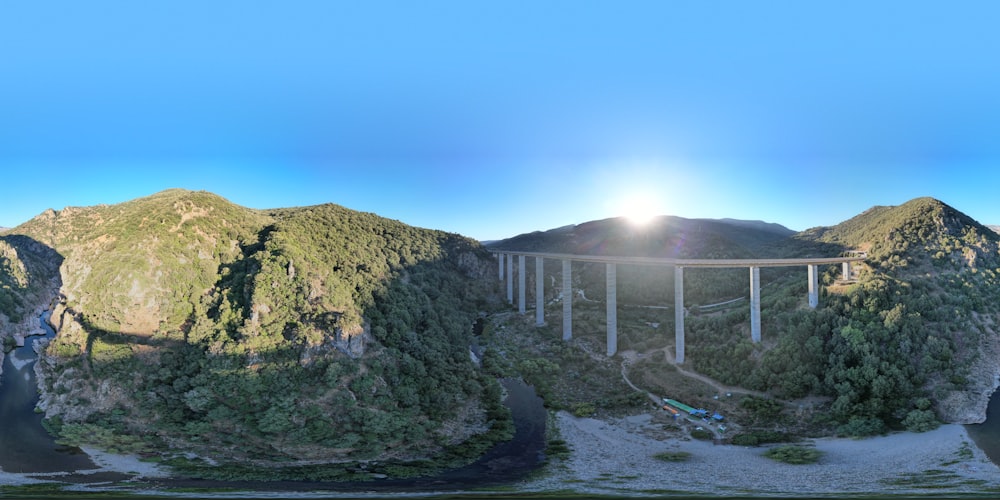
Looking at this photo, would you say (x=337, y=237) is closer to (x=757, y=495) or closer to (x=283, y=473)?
(x=283, y=473)

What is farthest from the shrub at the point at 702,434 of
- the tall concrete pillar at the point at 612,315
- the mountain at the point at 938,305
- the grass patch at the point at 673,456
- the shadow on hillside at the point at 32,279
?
the shadow on hillside at the point at 32,279

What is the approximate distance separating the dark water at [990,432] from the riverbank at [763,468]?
524 millimetres

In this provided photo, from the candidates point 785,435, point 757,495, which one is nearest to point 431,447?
point 757,495

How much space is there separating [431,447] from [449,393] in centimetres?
838

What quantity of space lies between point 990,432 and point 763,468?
18.5 metres

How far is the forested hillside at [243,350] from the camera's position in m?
32.2

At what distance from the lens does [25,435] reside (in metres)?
31.4

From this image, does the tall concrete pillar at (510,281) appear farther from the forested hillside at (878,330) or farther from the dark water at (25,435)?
the dark water at (25,435)

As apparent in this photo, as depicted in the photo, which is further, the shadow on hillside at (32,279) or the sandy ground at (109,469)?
the shadow on hillside at (32,279)

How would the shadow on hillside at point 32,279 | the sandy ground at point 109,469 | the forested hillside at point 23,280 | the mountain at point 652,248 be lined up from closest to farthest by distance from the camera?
the sandy ground at point 109,469, the forested hillside at point 23,280, the shadow on hillside at point 32,279, the mountain at point 652,248

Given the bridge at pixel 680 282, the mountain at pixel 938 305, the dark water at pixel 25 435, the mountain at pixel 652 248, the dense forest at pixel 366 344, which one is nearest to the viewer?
the dark water at pixel 25 435

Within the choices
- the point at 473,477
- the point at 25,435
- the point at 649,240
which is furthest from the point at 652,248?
the point at 25,435

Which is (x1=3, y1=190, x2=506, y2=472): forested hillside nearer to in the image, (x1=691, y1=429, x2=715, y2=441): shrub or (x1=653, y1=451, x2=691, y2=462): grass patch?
(x1=653, y1=451, x2=691, y2=462): grass patch

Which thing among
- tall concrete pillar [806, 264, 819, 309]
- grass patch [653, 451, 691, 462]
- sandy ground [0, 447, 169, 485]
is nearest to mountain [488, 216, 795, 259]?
tall concrete pillar [806, 264, 819, 309]
